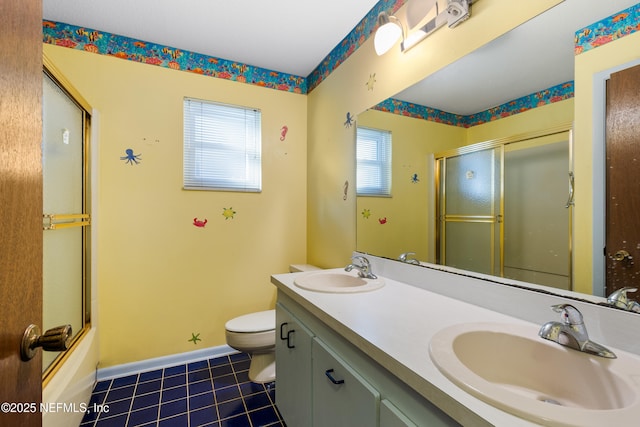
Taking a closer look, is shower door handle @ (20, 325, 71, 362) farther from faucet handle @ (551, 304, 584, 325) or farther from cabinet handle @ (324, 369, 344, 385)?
faucet handle @ (551, 304, 584, 325)

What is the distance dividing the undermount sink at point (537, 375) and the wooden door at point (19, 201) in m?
0.84

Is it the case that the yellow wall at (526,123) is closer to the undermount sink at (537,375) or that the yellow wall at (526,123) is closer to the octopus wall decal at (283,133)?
the undermount sink at (537,375)

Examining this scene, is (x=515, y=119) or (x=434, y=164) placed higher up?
(x=515, y=119)

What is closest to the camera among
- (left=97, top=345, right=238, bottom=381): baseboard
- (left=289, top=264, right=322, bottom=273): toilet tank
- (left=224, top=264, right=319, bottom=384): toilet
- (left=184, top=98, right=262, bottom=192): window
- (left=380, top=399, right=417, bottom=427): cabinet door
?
(left=380, top=399, right=417, bottom=427): cabinet door

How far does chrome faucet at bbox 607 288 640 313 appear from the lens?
74 centimetres

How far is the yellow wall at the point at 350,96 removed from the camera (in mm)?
1122

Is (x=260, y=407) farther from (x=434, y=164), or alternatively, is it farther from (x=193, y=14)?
(x=193, y=14)

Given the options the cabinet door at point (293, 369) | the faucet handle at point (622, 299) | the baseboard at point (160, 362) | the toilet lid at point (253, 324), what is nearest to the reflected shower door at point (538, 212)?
the faucet handle at point (622, 299)

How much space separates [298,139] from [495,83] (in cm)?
176

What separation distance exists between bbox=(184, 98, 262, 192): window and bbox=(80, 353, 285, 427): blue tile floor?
1.40 m

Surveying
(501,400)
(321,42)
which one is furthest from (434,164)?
(321,42)

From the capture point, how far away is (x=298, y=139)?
8.57 feet

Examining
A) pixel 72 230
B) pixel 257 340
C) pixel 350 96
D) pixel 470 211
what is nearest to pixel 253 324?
pixel 257 340

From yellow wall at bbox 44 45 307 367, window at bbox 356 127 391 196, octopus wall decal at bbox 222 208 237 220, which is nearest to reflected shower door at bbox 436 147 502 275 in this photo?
window at bbox 356 127 391 196
